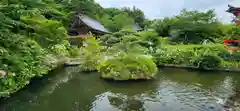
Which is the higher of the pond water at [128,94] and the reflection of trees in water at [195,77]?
the reflection of trees in water at [195,77]

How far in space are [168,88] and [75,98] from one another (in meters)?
6.29

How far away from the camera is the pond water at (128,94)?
40.3 feet

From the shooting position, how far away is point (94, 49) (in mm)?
22156

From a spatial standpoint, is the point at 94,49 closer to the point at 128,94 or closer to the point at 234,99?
the point at 128,94

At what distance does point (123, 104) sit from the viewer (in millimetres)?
12820

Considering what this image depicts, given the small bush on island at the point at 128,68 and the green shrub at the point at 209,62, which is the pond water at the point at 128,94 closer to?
the small bush on island at the point at 128,68

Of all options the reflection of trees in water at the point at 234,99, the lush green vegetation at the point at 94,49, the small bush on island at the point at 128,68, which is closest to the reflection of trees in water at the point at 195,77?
the reflection of trees in water at the point at 234,99

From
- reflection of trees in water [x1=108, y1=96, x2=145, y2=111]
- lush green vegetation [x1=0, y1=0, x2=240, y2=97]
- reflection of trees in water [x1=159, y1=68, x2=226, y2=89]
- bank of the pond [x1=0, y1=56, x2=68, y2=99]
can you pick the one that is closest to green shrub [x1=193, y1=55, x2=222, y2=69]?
lush green vegetation [x1=0, y1=0, x2=240, y2=97]

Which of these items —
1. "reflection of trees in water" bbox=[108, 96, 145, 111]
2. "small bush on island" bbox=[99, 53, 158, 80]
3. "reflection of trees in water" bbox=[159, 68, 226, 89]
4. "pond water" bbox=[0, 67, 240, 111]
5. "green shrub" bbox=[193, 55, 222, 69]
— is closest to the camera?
"reflection of trees in water" bbox=[108, 96, 145, 111]

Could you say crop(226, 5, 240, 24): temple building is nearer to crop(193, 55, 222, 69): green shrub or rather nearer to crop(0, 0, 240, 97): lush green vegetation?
crop(0, 0, 240, 97): lush green vegetation

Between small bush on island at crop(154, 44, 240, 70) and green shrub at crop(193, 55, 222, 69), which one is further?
small bush on island at crop(154, 44, 240, 70)

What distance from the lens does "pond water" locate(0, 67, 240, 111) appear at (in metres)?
12.3

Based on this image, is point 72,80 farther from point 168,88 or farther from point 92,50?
point 168,88

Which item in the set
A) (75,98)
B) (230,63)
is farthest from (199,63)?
(75,98)
